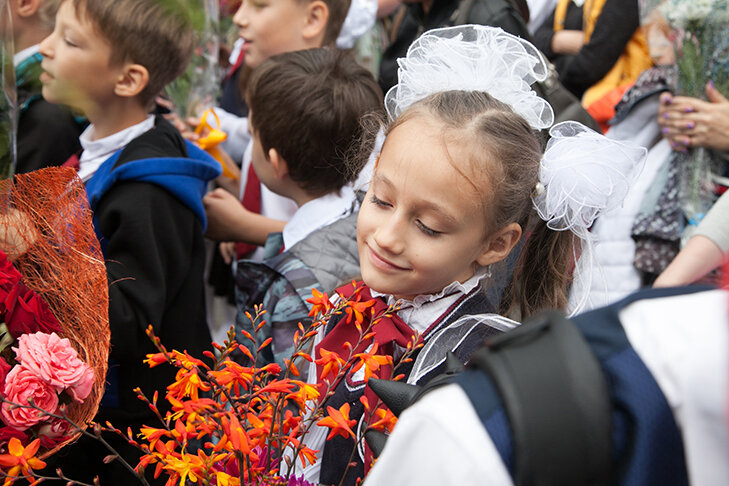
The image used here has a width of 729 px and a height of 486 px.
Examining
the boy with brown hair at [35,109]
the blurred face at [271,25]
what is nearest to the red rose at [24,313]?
the boy with brown hair at [35,109]

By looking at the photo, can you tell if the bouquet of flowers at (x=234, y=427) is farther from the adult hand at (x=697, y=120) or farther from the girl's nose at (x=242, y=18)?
the girl's nose at (x=242, y=18)

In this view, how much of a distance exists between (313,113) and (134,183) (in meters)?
0.63

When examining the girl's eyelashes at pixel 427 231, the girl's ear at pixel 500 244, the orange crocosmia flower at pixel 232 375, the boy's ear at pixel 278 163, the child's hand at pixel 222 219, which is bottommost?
the child's hand at pixel 222 219

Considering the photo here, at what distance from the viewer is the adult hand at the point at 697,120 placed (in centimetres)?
249

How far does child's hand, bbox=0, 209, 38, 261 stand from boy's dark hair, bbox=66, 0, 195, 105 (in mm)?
937

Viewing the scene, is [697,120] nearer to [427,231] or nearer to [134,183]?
[427,231]

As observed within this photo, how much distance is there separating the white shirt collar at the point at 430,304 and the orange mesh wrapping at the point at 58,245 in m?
0.62

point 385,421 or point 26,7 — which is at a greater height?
point 385,421

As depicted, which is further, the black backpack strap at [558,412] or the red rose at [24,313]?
the red rose at [24,313]

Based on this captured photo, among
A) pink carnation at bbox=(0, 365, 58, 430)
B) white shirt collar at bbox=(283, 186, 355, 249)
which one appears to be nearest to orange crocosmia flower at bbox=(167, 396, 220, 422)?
pink carnation at bbox=(0, 365, 58, 430)

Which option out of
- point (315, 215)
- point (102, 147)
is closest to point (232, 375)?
point (315, 215)

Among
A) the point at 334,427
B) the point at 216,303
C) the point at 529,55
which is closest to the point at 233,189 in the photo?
the point at 216,303

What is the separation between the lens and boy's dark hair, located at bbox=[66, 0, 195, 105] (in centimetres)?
214

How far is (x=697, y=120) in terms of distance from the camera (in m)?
2.51
